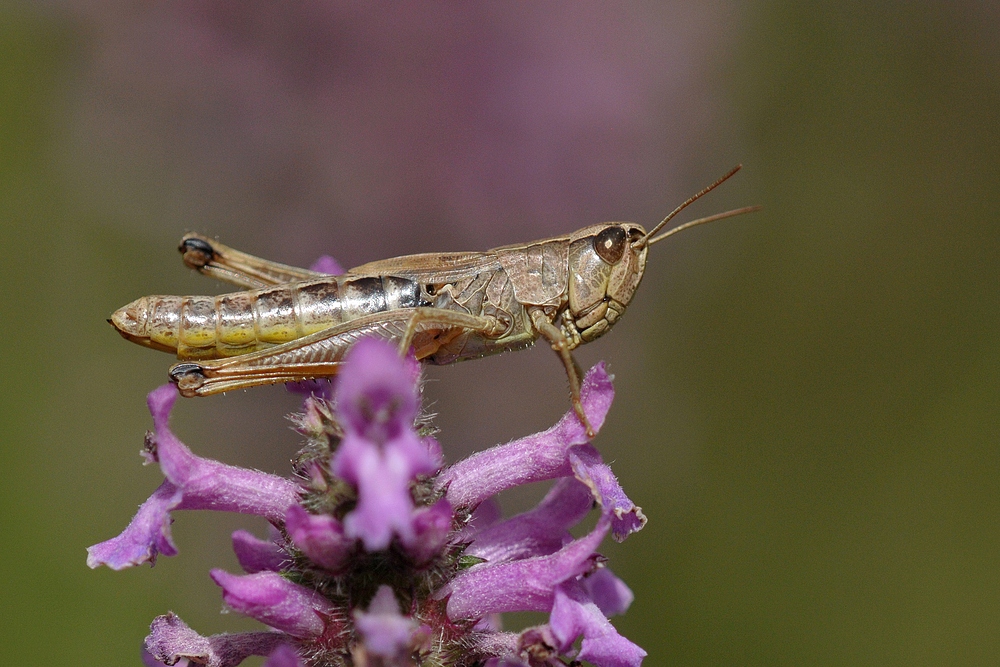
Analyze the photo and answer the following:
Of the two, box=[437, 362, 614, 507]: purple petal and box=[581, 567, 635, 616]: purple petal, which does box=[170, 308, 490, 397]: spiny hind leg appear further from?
box=[581, 567, 635, 616]: purple petal

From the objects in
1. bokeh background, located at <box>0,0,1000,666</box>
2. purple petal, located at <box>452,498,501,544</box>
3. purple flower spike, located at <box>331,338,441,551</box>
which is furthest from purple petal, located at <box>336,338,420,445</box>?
bokeh background, located at <box>0,0,1000,666</box>

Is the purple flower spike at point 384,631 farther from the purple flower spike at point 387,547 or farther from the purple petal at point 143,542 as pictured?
the purple petal at point 143,542

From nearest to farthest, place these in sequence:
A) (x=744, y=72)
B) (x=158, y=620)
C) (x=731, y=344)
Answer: (x=158, y=620) < (x=731, y=344) < (x=744, y=72)

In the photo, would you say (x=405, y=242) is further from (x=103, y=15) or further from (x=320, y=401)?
(x=320, y=401)

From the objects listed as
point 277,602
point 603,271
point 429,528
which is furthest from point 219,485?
point 603,271

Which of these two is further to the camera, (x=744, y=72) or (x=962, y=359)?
(x=744, y=72)

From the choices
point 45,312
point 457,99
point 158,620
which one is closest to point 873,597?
point 457,99
